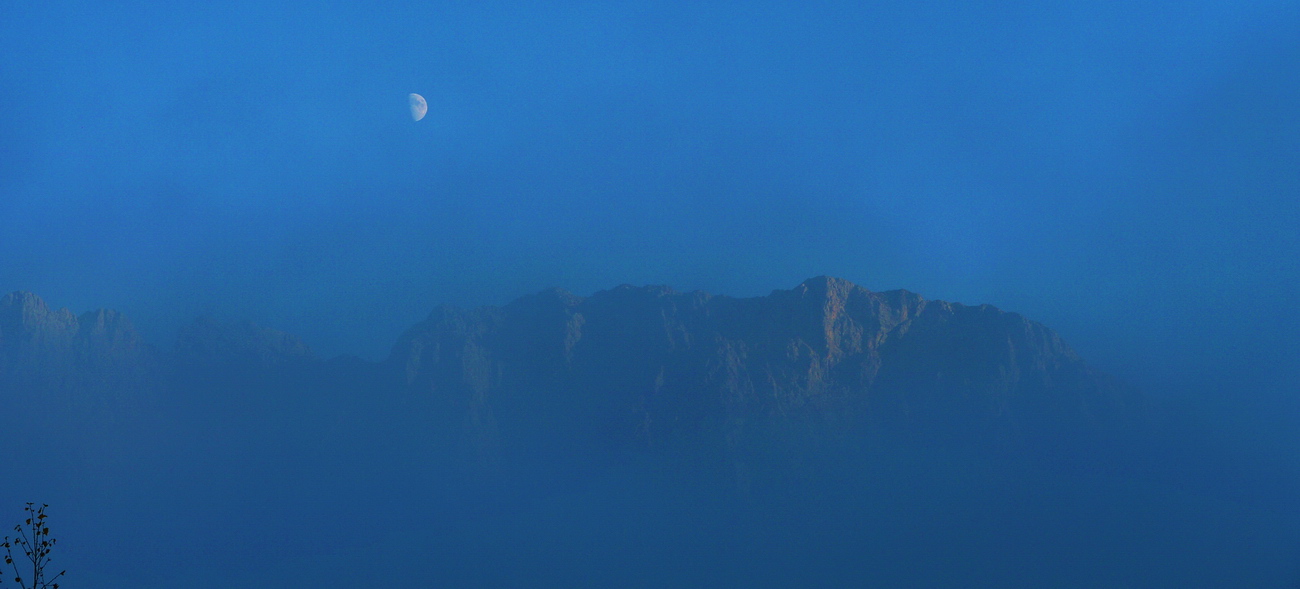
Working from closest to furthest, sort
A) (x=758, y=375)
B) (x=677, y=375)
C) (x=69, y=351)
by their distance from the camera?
(x=758, y=375), (x=677, y=375), (x=69, y=351)

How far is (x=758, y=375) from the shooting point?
346 ft

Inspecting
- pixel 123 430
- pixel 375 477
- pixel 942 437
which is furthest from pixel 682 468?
pixel 123 430

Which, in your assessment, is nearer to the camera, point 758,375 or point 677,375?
point 758,375

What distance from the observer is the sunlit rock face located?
10444 centimetres

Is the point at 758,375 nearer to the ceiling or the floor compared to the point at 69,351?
nearer to the floor

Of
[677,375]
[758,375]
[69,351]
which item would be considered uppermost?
[69,351]

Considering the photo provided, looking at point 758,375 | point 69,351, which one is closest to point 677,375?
point 758,375

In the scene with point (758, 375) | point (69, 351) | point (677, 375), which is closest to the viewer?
point (758, 375)

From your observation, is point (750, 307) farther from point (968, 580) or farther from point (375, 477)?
point (375, 477)

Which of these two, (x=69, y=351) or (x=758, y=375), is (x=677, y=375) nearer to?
(x=758, y=375)

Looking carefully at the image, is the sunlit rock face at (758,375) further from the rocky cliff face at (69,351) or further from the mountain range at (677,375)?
the rocky cliff face at (69,351)

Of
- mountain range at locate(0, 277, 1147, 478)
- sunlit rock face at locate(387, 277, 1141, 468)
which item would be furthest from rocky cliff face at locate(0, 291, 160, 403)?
sunlit rock face at locate(387, 277, 1141, 468)

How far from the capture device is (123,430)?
114m

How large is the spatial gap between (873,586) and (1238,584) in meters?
32.7
